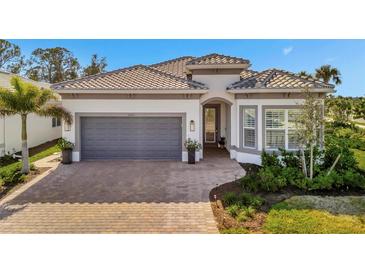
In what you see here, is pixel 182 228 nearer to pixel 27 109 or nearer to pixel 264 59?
pixel 27 109

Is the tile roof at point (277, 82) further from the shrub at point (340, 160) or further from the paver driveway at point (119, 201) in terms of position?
the paver driveway at point (119, 201)

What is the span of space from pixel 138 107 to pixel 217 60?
16.1ft


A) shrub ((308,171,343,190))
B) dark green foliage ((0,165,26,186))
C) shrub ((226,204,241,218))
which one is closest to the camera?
shrub ((226,204,241,218))

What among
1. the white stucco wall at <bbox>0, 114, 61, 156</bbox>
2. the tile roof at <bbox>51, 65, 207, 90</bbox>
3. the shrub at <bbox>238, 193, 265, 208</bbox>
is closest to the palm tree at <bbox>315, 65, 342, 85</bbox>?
the tile roof at <bbox>51, 65, 207, 90</bbox>

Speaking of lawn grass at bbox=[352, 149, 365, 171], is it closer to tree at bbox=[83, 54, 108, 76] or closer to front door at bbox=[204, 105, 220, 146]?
front door at bbox=[204, 105, 220, 146]

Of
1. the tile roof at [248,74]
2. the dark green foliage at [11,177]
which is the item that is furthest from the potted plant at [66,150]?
the tile roof at [248,74]

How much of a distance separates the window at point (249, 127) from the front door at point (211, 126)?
5.00 m

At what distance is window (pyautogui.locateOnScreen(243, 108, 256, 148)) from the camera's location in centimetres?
1349

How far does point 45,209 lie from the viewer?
8.02 metres

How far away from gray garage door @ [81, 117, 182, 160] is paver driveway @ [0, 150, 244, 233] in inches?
56.0

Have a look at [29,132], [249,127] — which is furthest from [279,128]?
[29,132]

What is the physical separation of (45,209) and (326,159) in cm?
1064

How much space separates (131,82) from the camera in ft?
46.5
